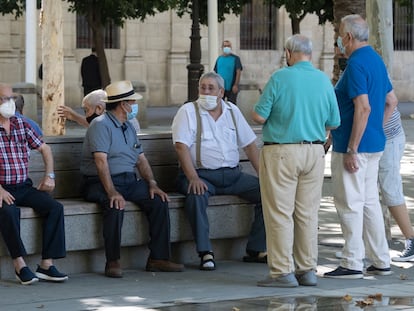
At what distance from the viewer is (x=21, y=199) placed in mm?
9203

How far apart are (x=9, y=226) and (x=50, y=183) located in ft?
1.98

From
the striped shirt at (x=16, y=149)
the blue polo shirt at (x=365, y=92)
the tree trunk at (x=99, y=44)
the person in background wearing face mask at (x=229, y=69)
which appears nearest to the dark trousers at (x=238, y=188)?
the blue polo shirt at (x=365, y=92)

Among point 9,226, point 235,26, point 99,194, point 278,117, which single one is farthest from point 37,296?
point 235,26

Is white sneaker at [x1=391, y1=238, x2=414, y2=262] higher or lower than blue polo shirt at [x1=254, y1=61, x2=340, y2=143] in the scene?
lower

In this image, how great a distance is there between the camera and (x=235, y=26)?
39.9 meters

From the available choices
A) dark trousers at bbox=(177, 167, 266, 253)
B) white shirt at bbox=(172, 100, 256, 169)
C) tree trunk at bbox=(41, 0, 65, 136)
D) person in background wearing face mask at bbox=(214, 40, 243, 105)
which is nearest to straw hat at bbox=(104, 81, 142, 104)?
white shirt at bbox=(172, 100, 256, 169)

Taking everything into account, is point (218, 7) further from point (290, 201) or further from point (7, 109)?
point (290, 201)

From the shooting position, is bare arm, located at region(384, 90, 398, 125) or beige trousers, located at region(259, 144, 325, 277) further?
bare arm, located at region(384, 90, 398, 125)

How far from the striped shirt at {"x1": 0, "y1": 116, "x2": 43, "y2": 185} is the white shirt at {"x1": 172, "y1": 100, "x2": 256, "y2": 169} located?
1199 millimetres

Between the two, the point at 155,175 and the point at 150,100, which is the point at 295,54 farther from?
the point at 150,100

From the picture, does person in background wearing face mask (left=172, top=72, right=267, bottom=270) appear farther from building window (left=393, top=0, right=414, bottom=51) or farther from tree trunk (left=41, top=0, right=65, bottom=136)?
building window (left=393, top=0, right=414, bottom=51)

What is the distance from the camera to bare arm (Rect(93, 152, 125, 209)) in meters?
9.38

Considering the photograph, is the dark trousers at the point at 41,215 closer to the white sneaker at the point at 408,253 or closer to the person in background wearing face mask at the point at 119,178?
the person in background wearing face mask at the point at 119,178

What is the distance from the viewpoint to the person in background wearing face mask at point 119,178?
9.47 metres
